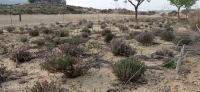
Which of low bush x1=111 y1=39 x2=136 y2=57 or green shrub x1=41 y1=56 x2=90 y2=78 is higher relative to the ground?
low bush x1=111 y1=39 x2=136 y2=57

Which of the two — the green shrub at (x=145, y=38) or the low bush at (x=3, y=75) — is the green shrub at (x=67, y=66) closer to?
the low bush at (x=3, y=75)

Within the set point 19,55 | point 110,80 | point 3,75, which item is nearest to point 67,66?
point 110,80

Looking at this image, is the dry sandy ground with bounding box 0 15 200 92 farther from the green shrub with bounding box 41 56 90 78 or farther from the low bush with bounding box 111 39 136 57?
the low bush with bounding box 111 39 136 57

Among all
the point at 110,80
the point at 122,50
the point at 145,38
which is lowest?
the point at 110,80

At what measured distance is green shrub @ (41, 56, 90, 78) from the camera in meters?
6.65

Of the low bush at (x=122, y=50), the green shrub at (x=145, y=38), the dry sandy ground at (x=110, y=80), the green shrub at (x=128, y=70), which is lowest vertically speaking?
the dry sandy ground at (x=110, y=80)

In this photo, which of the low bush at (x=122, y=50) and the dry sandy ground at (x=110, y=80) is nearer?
the dry sandy ground at (x=110, y=80)

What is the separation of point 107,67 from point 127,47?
1.71 metres

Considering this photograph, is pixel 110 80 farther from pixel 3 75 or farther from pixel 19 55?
pixel 19 55

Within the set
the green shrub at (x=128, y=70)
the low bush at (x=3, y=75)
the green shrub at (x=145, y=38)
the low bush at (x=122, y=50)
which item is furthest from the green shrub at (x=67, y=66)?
the green shrub at (x=145, y=38)

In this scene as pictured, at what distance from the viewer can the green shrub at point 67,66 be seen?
21.8 feet

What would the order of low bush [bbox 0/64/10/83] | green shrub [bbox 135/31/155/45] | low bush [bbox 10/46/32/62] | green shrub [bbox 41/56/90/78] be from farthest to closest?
green shrub [bbox 135/31/155/45], low bush [bbox 10/46/32/62], low bush [bbox 0/64/10/83], green shrub [bbox 41/56/90/78]

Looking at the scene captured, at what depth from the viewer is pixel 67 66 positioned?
6625 mm

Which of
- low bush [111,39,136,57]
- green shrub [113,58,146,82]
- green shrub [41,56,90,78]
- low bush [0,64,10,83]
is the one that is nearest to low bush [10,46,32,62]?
low bush [0,64,10,83]
